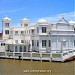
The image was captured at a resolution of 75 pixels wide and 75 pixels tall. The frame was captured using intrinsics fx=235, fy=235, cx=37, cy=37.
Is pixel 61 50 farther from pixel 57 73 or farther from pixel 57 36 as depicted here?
pixel 57 73

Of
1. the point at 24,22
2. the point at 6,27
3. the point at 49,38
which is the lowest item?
the point at 49,38

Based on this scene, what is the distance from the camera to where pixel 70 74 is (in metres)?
18.6

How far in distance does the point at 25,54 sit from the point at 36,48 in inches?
138

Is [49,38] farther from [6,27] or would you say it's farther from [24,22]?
[6,27]

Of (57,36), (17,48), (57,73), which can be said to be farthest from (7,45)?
(57,73)

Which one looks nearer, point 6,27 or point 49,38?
point 49,38

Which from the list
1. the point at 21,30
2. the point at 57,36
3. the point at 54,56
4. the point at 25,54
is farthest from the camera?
the point at 21,30

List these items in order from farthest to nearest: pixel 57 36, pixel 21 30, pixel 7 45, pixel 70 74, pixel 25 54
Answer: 1. pixel 21 30
2. pixel 7 45
3. pixel 57 36
4. pixel 25 54
5. pixel 70 74

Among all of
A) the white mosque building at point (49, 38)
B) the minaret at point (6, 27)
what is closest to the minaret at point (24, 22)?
the minaret at point (6, 27)

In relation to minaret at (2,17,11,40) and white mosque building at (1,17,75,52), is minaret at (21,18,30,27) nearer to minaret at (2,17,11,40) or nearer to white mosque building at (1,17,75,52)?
minaret at (2,17,11,40)

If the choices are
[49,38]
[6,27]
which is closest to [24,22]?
[6,27]

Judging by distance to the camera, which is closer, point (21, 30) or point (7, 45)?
point (7, 45)

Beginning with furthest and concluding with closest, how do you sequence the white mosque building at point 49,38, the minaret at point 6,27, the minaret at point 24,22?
the minaret at point 24,22, the minaret at point 6,27, the white mosque building at point 49,38

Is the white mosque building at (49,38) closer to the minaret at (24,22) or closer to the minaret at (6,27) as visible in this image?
the minaret at (6,27)
